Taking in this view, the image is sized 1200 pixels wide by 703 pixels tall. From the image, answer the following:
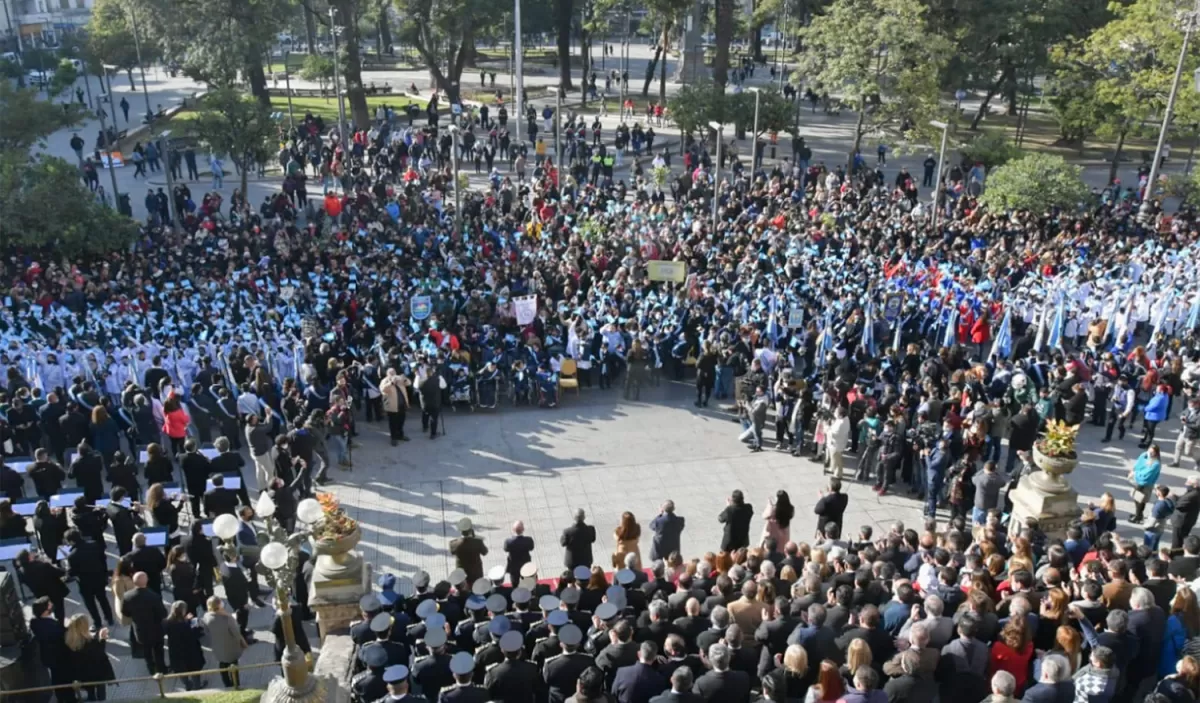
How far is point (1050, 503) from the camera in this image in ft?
38.5

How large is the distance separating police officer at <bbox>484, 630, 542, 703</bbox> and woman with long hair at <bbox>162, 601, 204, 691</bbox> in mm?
3434

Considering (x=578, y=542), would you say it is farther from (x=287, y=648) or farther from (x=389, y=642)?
(x=287, y=648)

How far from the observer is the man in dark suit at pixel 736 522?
11.9 m

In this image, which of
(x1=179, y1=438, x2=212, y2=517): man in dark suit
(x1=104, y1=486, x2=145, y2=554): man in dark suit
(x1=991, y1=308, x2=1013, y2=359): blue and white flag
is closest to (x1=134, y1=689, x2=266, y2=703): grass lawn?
(x1=104, y1=486, x2=145, y2=554): man in dark suit

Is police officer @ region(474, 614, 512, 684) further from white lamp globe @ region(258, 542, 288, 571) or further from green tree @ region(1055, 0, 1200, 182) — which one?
green tree @ region(1055, 0, 1200, 182)

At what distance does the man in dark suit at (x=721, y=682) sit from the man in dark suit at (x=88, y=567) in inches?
280

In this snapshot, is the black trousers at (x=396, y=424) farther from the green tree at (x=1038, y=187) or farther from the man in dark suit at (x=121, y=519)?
the green tree at (x=1038, y=187)

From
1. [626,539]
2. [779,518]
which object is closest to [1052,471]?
[779,518]

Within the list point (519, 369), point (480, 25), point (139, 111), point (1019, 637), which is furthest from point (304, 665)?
point (139, 111)

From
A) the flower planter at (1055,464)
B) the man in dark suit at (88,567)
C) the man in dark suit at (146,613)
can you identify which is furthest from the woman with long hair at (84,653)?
the flower planter at (1055,464)

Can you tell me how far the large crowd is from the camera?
816 cm

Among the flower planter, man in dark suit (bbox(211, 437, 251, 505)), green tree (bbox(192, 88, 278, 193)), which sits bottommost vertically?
man in dark suit (bbox(211, 437, 251, 505))

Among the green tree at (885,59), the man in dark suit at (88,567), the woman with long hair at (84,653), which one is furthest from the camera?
the green tree at (885,59)

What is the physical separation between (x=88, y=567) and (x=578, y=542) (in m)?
5.37
